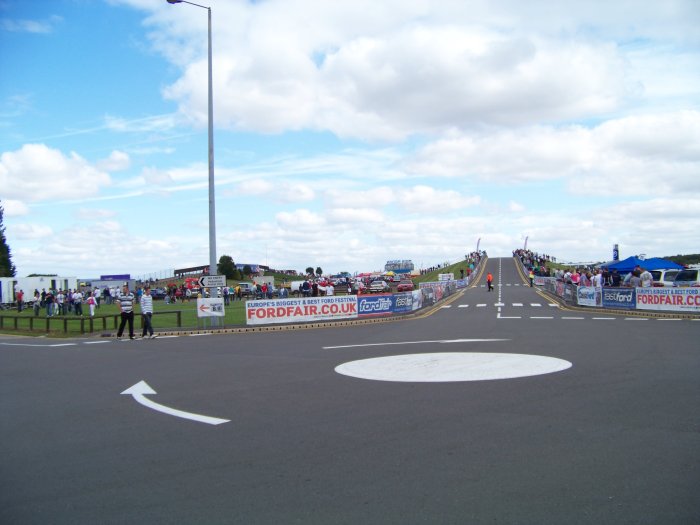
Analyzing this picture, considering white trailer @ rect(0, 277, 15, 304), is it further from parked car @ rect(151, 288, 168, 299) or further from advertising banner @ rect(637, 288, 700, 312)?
advertising banner @ rect(637, 288, 700, 312)

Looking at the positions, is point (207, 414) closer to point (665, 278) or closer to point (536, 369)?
point (536, 369)

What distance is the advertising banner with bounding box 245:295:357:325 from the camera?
26.3m

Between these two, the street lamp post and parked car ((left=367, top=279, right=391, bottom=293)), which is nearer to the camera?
the street lamp post

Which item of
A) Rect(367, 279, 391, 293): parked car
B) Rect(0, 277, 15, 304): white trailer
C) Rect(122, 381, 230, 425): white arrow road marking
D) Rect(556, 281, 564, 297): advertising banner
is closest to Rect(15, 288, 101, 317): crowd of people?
Rect(0, 277, 15, 304): white trailer

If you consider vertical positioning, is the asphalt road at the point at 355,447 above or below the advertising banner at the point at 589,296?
below

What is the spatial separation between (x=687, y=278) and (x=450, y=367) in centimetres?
3032

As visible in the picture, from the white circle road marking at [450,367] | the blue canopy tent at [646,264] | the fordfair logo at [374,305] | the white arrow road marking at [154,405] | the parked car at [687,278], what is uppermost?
the blue canopy tent at [646,264]

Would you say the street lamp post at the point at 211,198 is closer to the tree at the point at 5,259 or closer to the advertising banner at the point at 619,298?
the advertising banner at the point at 619,298

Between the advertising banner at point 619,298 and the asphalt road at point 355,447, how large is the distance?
18.5 m

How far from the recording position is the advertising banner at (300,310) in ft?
86.2

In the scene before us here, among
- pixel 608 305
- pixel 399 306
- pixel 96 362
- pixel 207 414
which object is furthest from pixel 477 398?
pixel 608 305

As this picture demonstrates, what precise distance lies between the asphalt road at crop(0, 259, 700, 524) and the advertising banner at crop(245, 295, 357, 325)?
13.8 metres

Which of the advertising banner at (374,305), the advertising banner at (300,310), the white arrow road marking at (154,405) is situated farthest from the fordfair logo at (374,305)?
the white arrow road marking at (154,405)

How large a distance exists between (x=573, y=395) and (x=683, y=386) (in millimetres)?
1881
